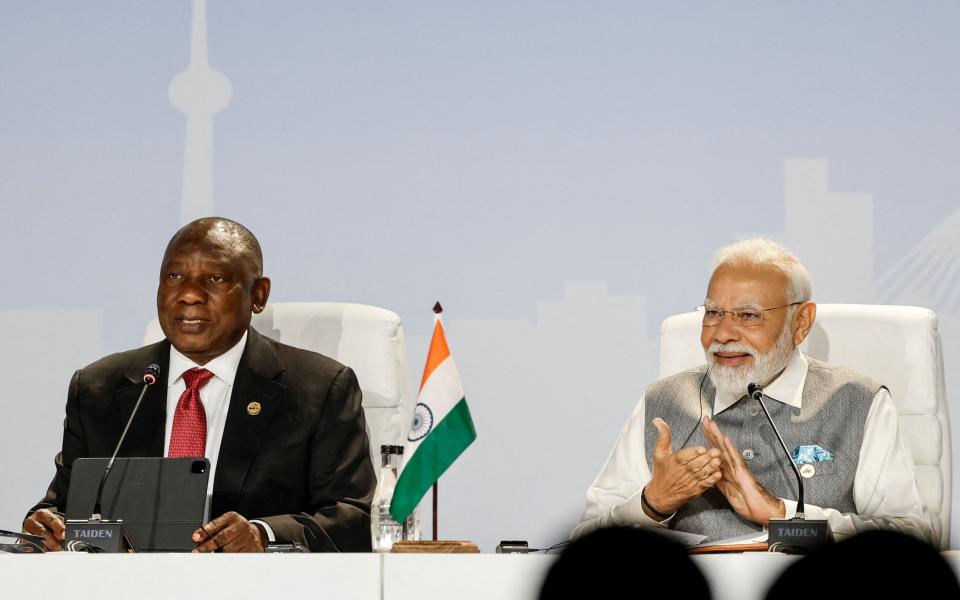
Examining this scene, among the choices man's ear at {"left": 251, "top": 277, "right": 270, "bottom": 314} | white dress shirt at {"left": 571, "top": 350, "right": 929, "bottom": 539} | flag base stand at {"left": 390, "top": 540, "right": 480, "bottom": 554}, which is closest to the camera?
flag base stand at {"left": 390, "top": 540, "right": 480, "bottom": 554}

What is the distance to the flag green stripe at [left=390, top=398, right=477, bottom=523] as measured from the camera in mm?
2291

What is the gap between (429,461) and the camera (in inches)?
91.2

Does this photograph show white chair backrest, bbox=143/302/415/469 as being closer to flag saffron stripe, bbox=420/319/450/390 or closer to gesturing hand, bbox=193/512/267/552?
flag saffron stripe, bbox=420/319/450/390

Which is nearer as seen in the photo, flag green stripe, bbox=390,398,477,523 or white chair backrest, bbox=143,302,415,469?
flag green stripe, bbox=390,398,477,523

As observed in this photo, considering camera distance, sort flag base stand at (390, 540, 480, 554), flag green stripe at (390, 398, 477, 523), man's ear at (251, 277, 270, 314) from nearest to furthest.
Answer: flag base stand at (390, 540, 480, 554)
flag green stripe at (390, 398, 477, 523)
man's ear at (251, 277, 270, 314)

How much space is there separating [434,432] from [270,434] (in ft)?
1.98

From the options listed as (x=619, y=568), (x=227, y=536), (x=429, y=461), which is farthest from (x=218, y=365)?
(x=619, y=568)

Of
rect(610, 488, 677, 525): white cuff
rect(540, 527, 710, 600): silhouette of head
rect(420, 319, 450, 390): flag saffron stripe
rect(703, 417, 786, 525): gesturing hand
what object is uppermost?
rect(420, 319, 450, 390): flag saffron stripe

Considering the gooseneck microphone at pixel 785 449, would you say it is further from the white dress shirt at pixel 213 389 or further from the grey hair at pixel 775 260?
the white dress shirt at pixel 213 389

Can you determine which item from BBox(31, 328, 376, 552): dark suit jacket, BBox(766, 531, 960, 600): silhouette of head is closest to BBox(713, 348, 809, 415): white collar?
BBox(31, 328, 376, 552): dark suit jacket

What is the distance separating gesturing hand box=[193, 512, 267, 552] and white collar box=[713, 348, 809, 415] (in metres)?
1.13

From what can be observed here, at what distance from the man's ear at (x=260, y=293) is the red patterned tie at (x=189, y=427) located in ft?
0.90

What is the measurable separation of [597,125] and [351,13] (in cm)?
84

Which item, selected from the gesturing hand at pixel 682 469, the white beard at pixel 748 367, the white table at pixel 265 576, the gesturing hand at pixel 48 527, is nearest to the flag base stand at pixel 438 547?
the white table at pixel 265 576
